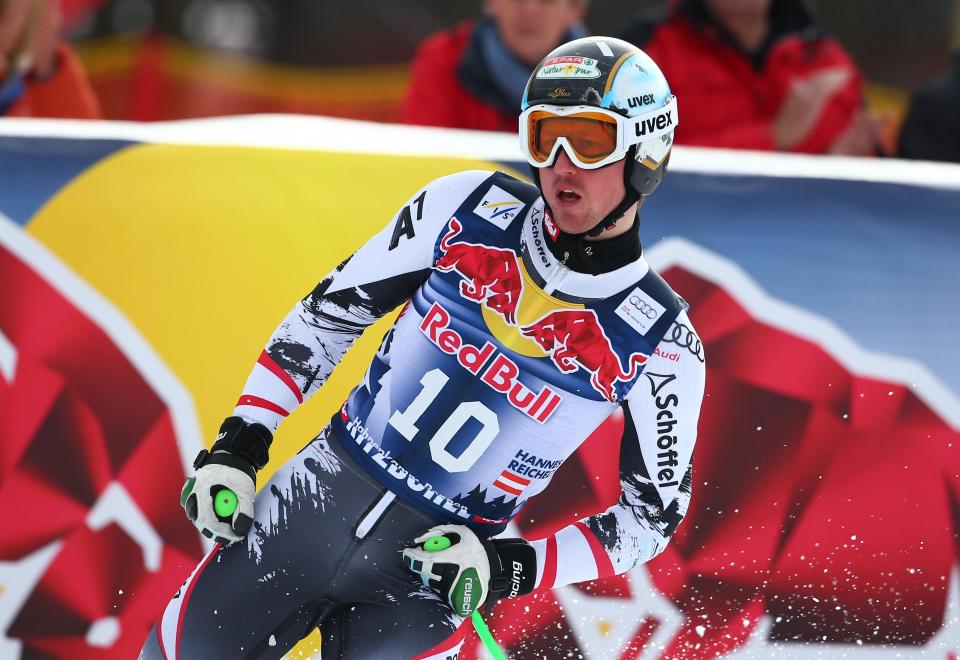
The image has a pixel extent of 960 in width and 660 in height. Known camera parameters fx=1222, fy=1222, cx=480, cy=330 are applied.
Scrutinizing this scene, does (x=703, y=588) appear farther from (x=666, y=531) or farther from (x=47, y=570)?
(x=47, y=570)

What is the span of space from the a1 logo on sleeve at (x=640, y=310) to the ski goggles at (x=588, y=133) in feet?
1.01

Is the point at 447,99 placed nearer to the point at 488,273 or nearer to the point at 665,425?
the point at 488,273

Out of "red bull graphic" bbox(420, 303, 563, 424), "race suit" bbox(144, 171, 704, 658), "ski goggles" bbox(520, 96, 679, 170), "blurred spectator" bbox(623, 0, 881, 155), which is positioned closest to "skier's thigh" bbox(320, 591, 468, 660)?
"race suit" bbox(144, 171, 704, 658)

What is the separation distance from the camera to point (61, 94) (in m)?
4.55

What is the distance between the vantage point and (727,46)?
13.8 ft

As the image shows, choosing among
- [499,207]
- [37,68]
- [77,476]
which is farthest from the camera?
[37,68]

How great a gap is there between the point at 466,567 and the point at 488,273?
1.98 ft

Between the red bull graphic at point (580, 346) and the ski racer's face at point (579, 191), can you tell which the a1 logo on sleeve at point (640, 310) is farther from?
the ski racer's face at point (579, 191)

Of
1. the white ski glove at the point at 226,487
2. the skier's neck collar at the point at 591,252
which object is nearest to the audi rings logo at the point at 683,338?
the skier's neck collar at the point at 591,252

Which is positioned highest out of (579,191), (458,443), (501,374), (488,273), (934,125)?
(579,191)

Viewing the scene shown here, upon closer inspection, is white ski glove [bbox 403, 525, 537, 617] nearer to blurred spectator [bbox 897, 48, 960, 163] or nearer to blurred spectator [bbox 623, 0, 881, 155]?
blurred spectator [bbox 623, 0, 881, 155]

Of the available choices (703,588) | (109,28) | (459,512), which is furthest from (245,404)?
(109,28)

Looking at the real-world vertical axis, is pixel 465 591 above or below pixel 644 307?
below

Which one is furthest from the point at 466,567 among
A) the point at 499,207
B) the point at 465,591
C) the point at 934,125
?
the point at 934,125
